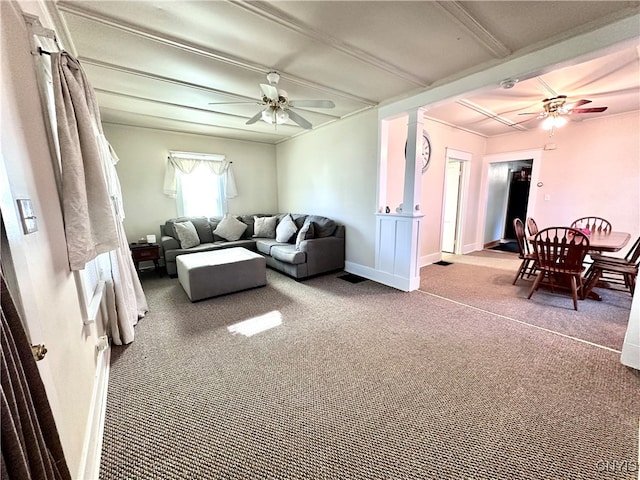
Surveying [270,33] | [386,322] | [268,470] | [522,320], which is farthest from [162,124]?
[522,320]

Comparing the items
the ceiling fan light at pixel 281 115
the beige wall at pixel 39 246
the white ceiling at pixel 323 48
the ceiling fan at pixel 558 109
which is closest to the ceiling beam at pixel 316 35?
the white ceiling at pixel 323 48

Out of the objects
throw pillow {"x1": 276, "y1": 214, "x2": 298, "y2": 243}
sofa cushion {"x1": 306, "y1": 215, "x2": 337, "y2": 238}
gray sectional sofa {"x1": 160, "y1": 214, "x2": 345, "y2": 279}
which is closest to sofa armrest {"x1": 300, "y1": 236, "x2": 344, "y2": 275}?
gray sectional sofa {"x1": 160, "y1": 214, "x2": 345, "y2": 279}

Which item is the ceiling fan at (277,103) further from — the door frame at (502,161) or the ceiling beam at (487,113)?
the door frame at (502,161)

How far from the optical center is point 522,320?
257cm

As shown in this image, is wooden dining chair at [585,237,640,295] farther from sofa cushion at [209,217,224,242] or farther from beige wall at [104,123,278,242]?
beige wall at [104,123,278,242]

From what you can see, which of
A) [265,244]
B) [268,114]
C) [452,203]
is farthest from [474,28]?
[452,203]

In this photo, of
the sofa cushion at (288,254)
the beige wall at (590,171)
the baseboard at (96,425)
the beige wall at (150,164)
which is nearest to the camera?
the baseboard at (96,425)

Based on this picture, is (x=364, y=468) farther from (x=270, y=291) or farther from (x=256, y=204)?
(x=256, y=204)

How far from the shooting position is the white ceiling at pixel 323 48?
1745 mm

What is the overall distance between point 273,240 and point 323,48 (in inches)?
126

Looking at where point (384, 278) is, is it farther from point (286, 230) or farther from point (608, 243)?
point (608, 243)

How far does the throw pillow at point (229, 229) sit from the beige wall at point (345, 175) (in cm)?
126

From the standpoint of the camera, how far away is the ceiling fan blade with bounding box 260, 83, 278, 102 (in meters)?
2.42

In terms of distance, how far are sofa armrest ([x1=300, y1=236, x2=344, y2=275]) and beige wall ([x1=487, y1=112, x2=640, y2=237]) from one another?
4.01 m
